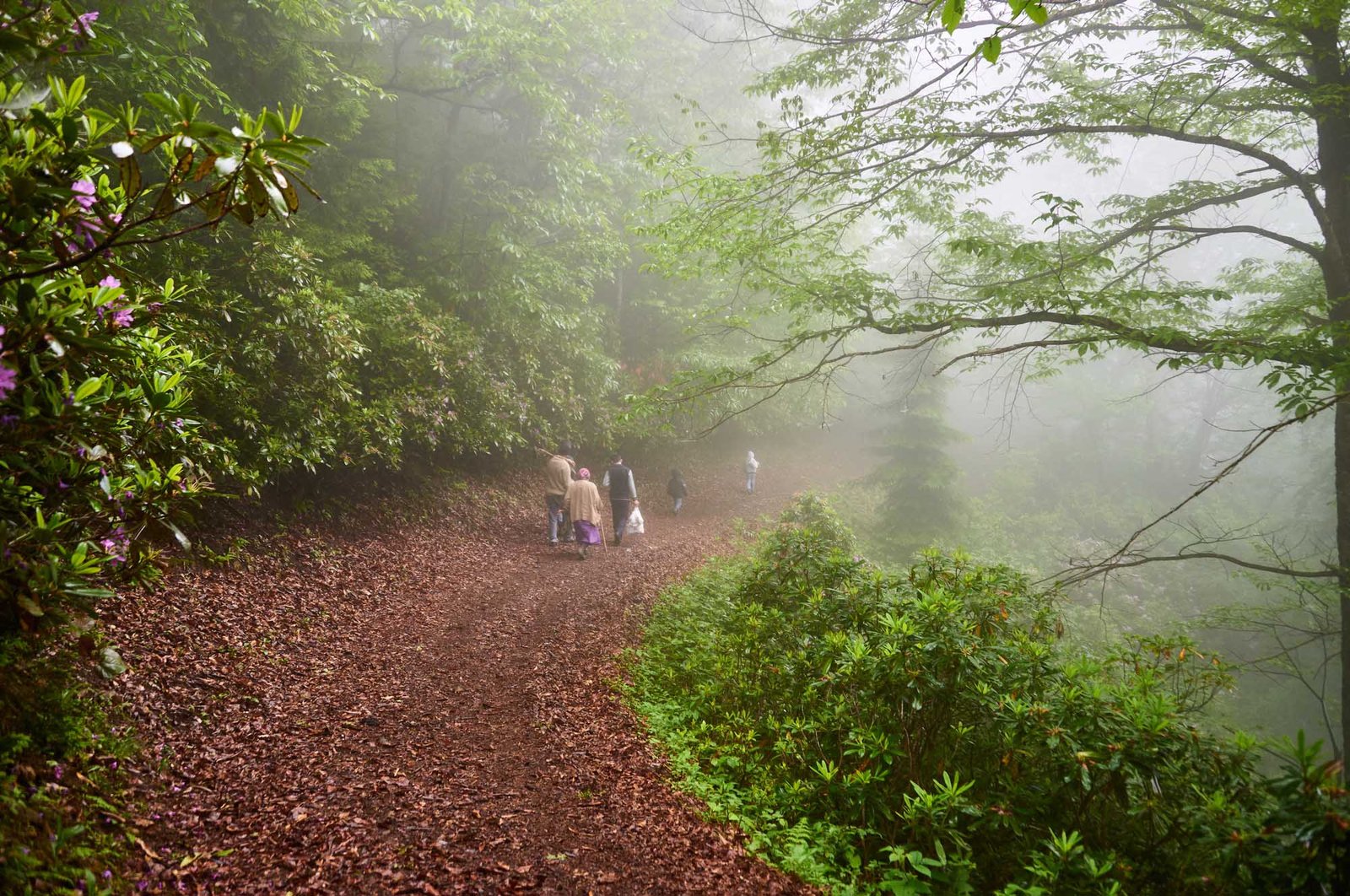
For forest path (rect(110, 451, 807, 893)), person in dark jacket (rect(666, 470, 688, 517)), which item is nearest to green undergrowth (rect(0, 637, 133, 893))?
forest path (rect(110, 451, 807, 893))

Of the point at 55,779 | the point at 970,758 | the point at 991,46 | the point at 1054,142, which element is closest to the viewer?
the point at 991,46

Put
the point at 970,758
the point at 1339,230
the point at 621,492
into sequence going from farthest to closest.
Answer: the point at 621,492
the point at 1339,230
the point at 970,758

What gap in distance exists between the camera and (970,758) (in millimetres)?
3941

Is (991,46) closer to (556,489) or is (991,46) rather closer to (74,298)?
(74,298)

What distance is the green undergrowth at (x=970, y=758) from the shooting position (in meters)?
2.75

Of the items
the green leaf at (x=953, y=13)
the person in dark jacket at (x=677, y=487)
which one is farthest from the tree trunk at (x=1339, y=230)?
the person in dark jacket at (x=677, y=487)

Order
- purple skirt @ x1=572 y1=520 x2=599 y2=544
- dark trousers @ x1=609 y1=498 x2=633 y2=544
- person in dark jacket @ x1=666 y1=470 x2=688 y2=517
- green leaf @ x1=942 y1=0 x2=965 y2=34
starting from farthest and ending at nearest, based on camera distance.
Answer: person in dark jacket @ x1=666 y1=470 x2=688 y2=517, dark trousers @ x1=609 y1=498 x2=633 y2=544, purple skirt @ x1=572 y1=520 x2=599 y2=544, green leaf @ x1=942 y1=0 x2=965 y2=34

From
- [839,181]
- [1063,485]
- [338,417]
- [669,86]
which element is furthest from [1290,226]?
[338,417]

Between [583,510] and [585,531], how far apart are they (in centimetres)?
37

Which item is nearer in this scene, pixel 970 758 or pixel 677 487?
pixel 970 758

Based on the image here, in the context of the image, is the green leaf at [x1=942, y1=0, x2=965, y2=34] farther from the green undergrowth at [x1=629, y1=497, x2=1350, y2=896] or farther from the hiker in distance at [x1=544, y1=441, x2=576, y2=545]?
the hiker in distance at [x1=544, y1=441, x2=576, y2=545]

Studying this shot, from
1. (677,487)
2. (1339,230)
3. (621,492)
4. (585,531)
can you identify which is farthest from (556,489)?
(1339,230)

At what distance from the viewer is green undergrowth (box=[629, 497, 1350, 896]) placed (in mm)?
2746

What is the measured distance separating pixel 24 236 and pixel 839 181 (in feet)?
24.7
